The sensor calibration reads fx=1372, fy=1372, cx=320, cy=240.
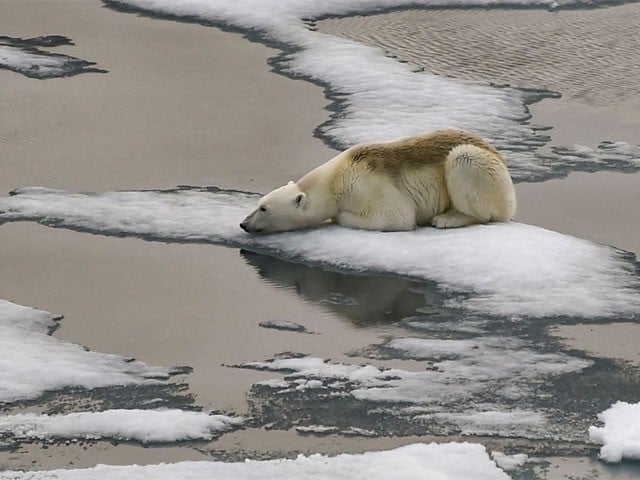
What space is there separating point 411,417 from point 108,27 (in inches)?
389

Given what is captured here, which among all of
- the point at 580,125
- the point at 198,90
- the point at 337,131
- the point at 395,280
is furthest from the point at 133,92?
the point at 395,280

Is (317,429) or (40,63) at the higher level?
(40,63)

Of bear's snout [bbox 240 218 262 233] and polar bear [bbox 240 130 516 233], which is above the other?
polar bear [bbox 240 130 516 233]

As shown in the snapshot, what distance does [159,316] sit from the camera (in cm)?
800

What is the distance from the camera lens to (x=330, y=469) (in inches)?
238

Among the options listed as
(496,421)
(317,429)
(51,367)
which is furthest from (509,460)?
(51,367)

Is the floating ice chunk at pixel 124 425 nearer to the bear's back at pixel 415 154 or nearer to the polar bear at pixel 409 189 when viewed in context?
the polar bear at pixel 409 189

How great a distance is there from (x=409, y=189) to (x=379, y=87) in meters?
4.29

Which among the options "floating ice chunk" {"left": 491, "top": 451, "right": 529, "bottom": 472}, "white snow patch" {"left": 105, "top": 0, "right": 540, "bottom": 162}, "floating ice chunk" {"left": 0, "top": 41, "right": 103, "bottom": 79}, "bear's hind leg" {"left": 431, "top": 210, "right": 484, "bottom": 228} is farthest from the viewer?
"floating ice chunk" {"left": 0, "top": 41, "right": 103, "bottom": 79}

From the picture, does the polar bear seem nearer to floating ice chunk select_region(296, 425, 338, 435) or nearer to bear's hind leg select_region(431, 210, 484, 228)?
bear's hind leg select_region(431, 210, 484, 228)

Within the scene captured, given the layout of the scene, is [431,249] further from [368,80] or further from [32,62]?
[32,62]

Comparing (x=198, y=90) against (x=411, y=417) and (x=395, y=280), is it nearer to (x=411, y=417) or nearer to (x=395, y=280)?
(x=395, y=280)

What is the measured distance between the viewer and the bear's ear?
30.0ft

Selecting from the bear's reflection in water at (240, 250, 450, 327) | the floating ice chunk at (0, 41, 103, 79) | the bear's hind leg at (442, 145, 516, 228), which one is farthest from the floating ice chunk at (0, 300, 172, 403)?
the floating ice chunk at (0, 41, 103, 79)
